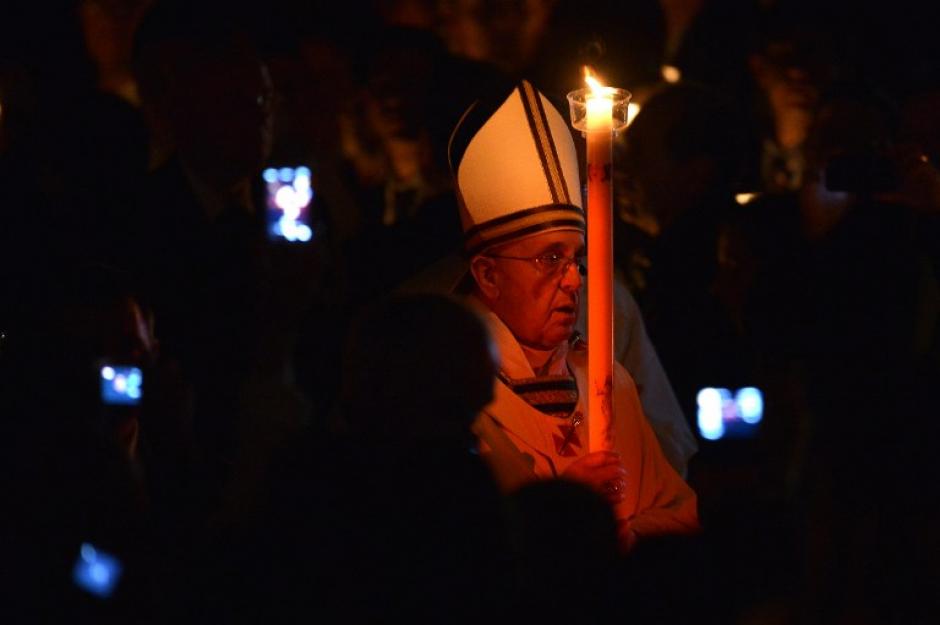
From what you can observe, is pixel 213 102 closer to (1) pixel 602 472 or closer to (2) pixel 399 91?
(2) pixel 399 91

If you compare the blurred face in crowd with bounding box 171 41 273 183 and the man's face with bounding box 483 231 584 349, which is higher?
the blurred face in crowd with bounding box 171 41 273 183

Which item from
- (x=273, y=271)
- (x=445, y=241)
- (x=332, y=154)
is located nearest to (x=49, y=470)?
(x=273, y=271)

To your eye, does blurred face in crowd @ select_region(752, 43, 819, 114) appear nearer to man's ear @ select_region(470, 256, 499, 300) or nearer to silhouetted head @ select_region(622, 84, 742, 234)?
silhouetted head @ select_region(622, 84, 742, 234)

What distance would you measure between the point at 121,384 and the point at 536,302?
129 cm

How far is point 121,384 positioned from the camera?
4.42 meters

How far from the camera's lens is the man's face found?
4.11 m

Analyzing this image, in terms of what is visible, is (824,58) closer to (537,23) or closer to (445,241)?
(537,23)

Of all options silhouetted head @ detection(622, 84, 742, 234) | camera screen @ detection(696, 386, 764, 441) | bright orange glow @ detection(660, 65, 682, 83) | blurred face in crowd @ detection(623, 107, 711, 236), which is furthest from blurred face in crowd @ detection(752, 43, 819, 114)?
camera screen @ detection(696, 386, 764, 441)

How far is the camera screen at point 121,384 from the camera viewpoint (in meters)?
4.39

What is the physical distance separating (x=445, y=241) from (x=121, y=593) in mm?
2795

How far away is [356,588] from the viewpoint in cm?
303

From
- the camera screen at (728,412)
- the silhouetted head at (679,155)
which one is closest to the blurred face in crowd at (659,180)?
the silhouetted head at (679,155)

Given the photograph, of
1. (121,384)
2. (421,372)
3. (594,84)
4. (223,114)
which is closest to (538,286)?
(594,84)

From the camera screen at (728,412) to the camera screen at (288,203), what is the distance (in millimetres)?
1678
